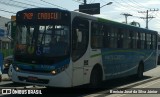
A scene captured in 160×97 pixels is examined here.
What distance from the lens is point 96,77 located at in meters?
15.7

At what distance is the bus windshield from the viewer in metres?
13.2

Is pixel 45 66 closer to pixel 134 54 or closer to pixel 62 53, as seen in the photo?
pixel 62 53

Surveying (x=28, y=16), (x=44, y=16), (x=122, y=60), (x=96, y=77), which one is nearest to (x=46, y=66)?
(x=44, y=16)

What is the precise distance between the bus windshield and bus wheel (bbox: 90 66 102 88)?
2.49m

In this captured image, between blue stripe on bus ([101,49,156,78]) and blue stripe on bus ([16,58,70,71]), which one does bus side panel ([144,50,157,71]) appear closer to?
blue stripe on bus ([101,49,156,78])

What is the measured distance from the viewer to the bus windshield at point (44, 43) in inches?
518

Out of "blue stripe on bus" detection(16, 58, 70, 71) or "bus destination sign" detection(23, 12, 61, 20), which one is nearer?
"blue stripe on bus" detection(16, 58, 70, 71)

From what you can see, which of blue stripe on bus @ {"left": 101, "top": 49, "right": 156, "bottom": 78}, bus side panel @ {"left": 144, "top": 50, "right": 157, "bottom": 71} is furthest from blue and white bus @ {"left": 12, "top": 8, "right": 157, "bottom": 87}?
→ bus side panel @ {"left": 144, "top": 50, "right": 157, "bottom": 71}

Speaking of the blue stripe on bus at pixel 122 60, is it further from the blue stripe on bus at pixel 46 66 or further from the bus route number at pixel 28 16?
the bus route number at pixel 28 16

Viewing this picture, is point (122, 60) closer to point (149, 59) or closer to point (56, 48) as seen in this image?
point (149, 59)

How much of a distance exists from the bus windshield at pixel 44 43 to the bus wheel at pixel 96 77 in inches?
98.2

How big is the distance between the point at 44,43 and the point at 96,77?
3334mm

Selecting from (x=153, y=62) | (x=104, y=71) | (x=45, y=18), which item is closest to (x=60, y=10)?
(x=45, y=18)

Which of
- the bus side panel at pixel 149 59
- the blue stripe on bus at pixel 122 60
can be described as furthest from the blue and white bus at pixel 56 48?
the bus side panel at pixel 149 59
